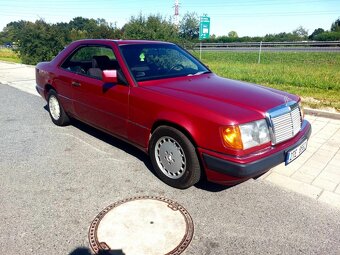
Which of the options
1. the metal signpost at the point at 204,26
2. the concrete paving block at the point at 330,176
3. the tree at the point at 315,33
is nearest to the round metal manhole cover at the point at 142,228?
the concrete paving block at the point at 330,176

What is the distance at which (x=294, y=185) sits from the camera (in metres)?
3.36

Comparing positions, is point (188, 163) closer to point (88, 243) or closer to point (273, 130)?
point (273, 130)

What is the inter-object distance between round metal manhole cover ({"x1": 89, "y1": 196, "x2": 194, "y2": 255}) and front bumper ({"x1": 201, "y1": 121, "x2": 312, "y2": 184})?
506mm

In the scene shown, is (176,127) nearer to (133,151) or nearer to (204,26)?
(133,151)

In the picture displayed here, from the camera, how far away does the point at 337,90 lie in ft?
24.8

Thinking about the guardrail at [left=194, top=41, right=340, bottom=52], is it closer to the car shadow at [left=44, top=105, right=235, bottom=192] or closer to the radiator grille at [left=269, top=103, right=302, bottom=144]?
the car shadow at [left=44, top=105, right=235, bottom=192]

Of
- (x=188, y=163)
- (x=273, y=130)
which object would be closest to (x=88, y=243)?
(x=188, y=163)

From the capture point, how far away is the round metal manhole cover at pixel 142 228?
2.38 meters

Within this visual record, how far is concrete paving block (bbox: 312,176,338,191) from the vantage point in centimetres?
330

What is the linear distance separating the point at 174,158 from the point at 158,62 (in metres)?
1.48

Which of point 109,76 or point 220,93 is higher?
point 109,76

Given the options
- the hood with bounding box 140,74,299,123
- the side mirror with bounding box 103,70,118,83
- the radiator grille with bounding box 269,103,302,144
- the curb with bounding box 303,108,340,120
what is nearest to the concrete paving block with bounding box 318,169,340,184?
the radiator grille with bounding box 269,103,302,144

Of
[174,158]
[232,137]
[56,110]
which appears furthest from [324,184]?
[56,110]

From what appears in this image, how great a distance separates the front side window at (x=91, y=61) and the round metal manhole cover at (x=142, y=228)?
6.36ft
